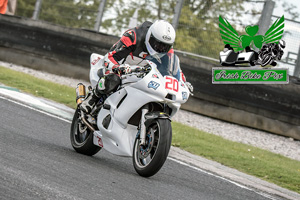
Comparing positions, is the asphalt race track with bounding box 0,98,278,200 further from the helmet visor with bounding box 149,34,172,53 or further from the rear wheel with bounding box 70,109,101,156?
the helmet visor with bounding box 149,34,172,53

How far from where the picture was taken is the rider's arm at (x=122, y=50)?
761 cm

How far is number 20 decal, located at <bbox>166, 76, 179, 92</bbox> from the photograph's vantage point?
7.00 meters

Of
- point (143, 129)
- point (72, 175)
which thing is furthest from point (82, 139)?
point (72, 175)

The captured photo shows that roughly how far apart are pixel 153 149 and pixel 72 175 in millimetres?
1061

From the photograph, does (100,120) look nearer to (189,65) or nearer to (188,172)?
(188,172)

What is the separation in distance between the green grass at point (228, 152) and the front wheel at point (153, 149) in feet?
8.93

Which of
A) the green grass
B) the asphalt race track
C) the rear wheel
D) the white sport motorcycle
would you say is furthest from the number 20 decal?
the green grass

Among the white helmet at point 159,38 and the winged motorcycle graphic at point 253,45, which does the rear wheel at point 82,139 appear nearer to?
the white helmet at point 159,38

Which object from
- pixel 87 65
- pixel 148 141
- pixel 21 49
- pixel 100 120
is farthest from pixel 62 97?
pixel 148 141

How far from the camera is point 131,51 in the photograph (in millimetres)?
7742

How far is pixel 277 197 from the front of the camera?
793 cm

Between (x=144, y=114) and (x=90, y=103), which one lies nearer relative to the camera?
(x=144, y=114)

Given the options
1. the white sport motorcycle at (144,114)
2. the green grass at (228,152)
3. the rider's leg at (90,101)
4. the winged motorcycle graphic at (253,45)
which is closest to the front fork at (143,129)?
the white sport motorcycle at (144,114)

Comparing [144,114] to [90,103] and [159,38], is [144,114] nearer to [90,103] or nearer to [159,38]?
[159,38]
